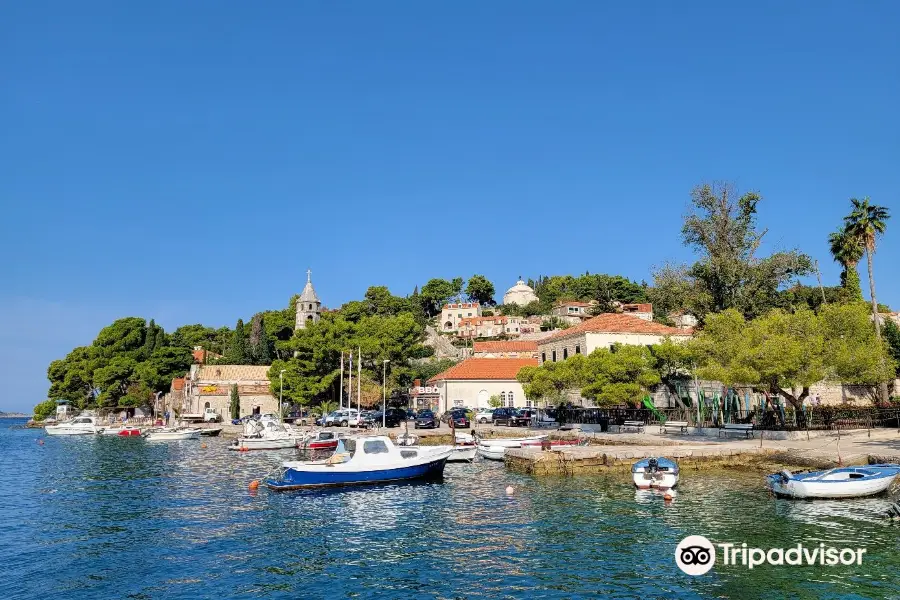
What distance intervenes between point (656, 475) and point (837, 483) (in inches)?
226

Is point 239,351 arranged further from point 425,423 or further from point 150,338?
point 425,423

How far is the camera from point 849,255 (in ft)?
166

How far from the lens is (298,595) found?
13352 millimetres

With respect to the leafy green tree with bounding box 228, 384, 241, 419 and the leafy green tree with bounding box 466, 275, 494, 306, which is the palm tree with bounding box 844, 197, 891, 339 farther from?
the leafy green tree with bounding box 466, 275, 494, 306

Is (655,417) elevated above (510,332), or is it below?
below

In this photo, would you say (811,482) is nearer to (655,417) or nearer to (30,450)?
(655,417)

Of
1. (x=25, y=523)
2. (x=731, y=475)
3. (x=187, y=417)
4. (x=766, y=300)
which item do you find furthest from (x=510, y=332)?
(x=25, y=523)

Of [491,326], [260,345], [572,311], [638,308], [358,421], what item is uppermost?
[572,311]

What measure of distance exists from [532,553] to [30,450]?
53007 millimetres

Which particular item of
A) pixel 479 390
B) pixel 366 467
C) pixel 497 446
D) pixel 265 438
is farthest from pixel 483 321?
pixel 366 467

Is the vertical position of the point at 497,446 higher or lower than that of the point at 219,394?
lower

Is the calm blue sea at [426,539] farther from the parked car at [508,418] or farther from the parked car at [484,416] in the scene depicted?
the parked car at [484,416]

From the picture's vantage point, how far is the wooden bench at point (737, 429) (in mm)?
34719

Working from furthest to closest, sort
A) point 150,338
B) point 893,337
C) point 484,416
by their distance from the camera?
point 150,338 → point 484,416 → point 893,337
